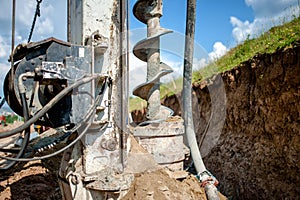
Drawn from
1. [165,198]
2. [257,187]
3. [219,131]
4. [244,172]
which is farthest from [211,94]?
[165,198]

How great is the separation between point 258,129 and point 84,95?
4.35 m

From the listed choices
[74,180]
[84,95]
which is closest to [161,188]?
[74,180]

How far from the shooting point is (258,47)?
6406 millimetres

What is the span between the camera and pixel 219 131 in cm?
634

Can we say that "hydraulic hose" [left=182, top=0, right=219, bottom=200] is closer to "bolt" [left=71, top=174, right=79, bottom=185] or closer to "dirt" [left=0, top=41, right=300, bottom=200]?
"bolt" [left=71, top=174, right=79, bottom=185]

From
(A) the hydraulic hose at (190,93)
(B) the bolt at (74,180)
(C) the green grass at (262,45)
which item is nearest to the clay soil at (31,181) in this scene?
(A) the hydraulic hose at (190,93)

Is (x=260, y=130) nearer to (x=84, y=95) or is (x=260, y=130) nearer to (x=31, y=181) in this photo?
(x=31, y=181)

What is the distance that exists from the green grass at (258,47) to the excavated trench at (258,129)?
0.19m

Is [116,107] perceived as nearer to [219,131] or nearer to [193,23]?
[193,23]

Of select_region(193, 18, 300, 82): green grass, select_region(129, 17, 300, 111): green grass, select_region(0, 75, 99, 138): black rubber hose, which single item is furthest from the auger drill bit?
select_region(193, 18, 300, 82): green grass

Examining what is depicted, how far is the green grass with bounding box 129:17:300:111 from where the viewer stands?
4.99m

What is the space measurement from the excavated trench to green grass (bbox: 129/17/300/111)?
19 cm

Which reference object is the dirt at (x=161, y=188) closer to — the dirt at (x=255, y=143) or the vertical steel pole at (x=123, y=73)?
the vertical steel pole at (x=123, y=73)

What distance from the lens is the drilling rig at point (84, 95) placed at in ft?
5.32
